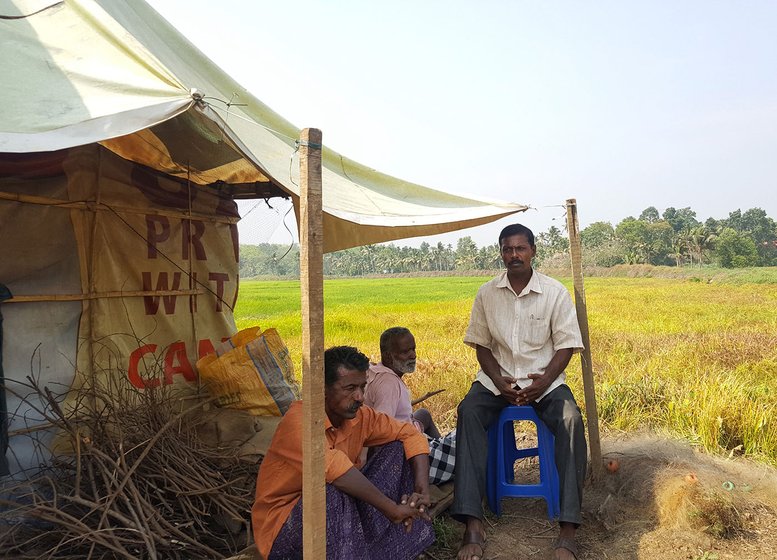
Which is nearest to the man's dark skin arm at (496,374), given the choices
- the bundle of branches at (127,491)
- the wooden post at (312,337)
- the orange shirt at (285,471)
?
the orange shirt at (285,471)

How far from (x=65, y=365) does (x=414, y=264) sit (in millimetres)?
69520

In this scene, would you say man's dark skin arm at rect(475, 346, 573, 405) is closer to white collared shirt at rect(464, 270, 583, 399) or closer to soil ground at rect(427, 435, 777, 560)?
white collared shirt at rect(464, 270, 583, 399)

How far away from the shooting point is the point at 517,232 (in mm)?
3676

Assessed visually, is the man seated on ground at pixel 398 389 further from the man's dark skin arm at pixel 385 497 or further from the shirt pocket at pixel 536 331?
the shirt pocket at pixel 536 331

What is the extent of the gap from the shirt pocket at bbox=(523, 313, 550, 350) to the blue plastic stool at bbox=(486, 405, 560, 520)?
38cm

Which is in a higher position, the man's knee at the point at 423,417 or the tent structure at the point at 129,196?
the tent structure at the point at 129,196

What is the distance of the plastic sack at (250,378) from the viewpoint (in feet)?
12.8

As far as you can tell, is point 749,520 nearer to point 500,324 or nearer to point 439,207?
point 500,324

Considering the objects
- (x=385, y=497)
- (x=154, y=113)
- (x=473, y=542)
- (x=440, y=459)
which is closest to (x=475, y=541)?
(x=473, y=542)

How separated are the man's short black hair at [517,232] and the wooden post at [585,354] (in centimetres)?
44

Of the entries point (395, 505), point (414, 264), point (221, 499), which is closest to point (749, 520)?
point (395, 505)

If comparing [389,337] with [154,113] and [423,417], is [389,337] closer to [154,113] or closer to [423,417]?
[423,417]

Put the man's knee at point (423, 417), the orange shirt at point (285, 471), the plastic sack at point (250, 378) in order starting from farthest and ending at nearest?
the man's knee at point (423, 417)
the plastic sack at point (250, 378)
the orange shirt at point (285, 471)

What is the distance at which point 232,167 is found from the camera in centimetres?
418
